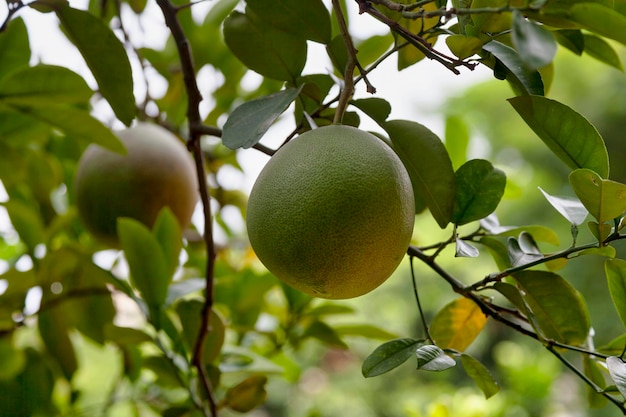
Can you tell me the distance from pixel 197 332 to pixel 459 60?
0.40 meters

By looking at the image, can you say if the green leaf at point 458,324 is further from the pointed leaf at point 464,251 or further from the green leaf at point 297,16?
the green leaf at point 297,16

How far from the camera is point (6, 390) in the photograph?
0.60m

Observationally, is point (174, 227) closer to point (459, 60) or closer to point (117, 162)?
point (117, 162)

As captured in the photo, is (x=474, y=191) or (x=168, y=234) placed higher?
(x=474, y=191)

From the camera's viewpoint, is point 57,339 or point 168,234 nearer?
point 168,234

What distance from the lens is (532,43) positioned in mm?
269

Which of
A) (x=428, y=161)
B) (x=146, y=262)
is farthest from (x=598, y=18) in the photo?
(x=146, y=262)

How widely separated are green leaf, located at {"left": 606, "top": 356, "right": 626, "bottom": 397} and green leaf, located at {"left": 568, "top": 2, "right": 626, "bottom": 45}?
0.67 feet

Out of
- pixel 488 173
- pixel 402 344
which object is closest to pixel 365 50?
pixel 488 173

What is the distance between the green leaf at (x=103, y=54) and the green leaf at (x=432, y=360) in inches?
11.7

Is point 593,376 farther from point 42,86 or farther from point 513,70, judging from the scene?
point 42,86

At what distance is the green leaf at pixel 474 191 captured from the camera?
1.55 feet

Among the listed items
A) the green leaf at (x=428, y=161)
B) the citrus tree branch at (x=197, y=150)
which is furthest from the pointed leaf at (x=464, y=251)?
the citrus tree branch at (x=197, y=150)

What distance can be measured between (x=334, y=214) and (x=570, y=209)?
202 mm
